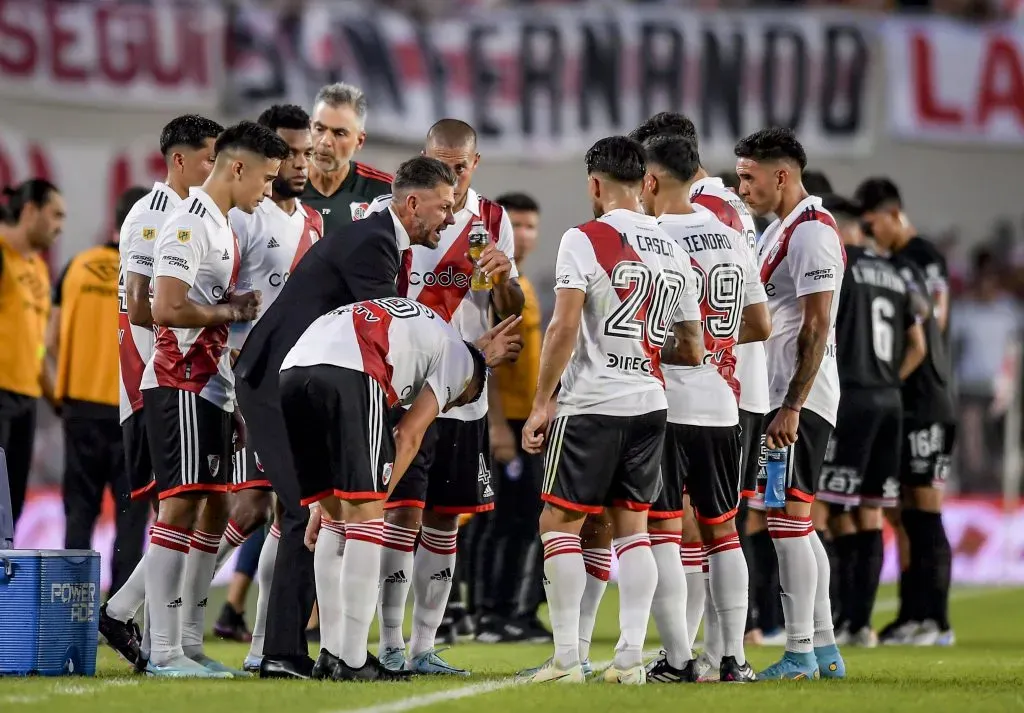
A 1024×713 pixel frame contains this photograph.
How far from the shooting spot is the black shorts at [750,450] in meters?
7.48

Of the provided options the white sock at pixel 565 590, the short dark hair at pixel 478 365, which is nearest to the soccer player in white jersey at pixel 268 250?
the short dark hair at pixel 478 365

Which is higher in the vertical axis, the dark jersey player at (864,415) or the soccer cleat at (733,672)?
the dark jersey player at (864,415)

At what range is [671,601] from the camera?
678 centimetres

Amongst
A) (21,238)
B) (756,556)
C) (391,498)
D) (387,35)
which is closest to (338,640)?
(391,498)

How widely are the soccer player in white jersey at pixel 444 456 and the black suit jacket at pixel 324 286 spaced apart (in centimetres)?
48

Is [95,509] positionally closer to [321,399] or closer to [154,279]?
[154,279]

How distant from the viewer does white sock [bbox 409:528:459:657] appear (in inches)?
293

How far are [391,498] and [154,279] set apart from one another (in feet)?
4.62

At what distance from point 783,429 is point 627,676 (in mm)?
1475

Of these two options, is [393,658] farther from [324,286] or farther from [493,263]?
[493,263]

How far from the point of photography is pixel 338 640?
6473mm

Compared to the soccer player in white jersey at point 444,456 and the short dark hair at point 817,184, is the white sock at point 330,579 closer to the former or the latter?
the soccer player in white jersey at point 444,456

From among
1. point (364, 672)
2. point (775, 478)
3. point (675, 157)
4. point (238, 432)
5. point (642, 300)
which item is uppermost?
point (675, 157)

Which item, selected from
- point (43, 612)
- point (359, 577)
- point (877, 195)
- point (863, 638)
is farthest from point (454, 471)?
point (877, 195)
